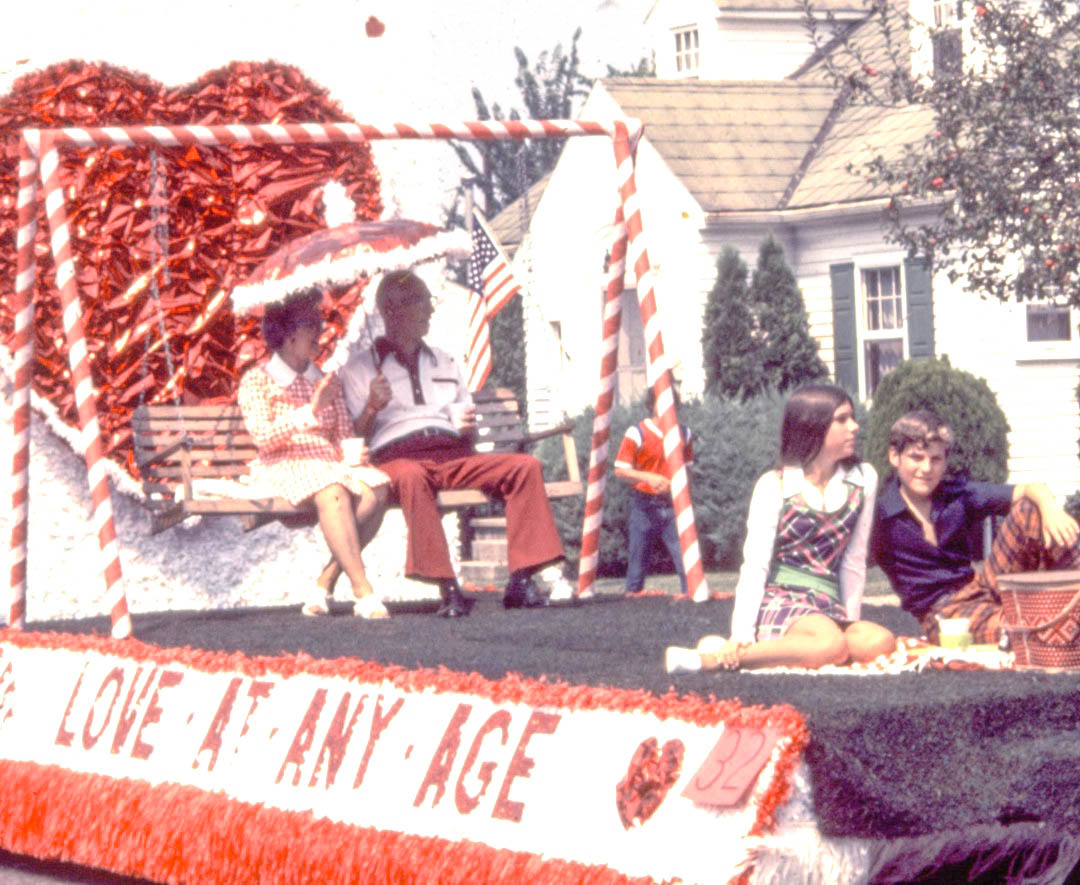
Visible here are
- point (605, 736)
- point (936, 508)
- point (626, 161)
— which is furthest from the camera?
point (626, 161)

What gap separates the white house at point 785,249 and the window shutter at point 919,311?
1cm

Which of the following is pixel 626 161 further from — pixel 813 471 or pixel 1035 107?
pixel 1035 107

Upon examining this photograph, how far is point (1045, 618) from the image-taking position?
241 inches

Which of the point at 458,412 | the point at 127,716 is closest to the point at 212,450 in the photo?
the point at 458,412

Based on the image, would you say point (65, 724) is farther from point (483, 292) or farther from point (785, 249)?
point (785, 249)

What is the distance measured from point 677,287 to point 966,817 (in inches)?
780

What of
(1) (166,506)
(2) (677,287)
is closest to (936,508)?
(1) (166,506)

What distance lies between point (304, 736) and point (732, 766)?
1.85 meters

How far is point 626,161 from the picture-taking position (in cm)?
891

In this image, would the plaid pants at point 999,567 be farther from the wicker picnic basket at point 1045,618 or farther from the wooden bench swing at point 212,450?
the wooden bench swing at point 212,450

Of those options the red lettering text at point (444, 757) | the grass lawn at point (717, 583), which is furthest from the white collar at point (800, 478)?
the grass lawn at point (717, 583)

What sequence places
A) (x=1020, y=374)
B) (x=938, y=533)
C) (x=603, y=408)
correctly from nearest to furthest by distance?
(x=938, y=533) < (x=603, y=408) < (x=1020, y=374)

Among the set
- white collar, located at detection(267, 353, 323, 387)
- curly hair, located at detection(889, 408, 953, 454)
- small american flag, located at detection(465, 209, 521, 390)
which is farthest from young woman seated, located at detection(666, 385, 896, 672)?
small american flag, located at detection(465, 209, 521, 390)

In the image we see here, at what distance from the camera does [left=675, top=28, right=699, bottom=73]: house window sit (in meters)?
31.6
